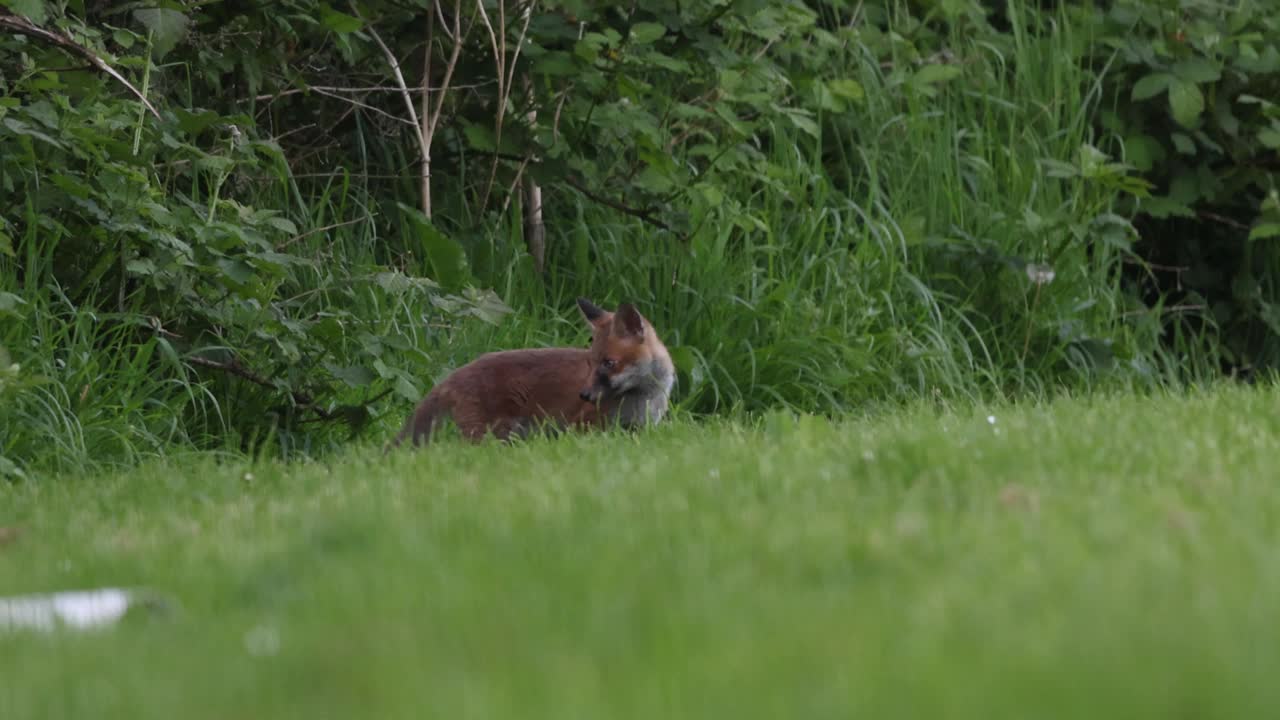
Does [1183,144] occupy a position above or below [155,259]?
below

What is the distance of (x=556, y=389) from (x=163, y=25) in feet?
7.82

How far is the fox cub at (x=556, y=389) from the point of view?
7.08 meters

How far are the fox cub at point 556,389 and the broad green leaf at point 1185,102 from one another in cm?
482

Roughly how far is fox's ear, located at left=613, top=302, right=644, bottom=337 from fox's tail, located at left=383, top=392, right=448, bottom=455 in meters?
0.91

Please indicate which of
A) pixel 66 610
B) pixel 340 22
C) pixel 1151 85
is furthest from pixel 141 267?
pixel 1151 85

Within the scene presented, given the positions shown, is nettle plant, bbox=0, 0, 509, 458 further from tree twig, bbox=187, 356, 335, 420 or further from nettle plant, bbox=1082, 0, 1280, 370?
nettle plant, bbox=1082, 0, 1280, 370

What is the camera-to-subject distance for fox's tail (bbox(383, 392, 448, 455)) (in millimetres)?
7031

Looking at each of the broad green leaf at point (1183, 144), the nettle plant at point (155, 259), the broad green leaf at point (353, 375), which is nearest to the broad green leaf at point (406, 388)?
the nettle plant at point (155, 259)

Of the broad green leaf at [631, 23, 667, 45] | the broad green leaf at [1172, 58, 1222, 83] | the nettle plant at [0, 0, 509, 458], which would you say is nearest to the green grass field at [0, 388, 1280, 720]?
the nettle plant at [0, 0, 509, 458]

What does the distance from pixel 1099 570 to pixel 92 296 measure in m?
5.77

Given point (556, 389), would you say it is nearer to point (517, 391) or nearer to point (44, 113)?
→ point (517, 391)

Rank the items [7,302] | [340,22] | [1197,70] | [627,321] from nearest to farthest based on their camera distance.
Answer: [7,302], [627,321], [340,22], [1197,70]

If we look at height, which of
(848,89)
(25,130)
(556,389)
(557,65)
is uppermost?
(25,130)

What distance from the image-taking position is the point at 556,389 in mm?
7270
